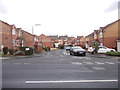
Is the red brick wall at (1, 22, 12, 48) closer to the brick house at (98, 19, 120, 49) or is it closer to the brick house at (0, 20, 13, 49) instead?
the brick house at (0, 20, 13, 49)

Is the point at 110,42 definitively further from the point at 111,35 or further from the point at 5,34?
the point at 5,34

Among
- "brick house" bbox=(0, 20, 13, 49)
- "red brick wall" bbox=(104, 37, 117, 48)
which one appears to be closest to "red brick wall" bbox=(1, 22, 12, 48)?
"brick house" bbox=(0, 20, 13, 49)

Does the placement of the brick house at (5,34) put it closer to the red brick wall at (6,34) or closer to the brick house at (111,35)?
the red brick wall at (6,34)

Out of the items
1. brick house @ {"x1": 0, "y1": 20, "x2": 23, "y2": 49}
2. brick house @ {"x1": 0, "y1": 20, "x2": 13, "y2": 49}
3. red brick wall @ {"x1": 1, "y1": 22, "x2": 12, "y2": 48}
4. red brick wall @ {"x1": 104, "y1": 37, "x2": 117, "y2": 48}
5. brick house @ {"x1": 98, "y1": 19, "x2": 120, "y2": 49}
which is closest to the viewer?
brick house @ {"x1": 0, "y1": 20, "x2": 13, "y2": 49}

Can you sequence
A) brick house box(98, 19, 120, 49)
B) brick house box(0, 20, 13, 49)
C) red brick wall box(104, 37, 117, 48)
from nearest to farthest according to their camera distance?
1. brick house box(0, 20, 13, 49)
2. brick house box(98, 19, 120, 49)
3. red brick wall box(104, 37, 117, 48)

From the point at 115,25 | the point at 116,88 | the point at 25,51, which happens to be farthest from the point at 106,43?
the point at 116,88

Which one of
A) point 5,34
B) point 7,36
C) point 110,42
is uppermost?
point 5,34

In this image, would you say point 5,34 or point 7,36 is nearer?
point 5,34

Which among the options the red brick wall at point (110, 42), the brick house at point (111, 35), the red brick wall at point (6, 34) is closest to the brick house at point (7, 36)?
the red brick wall at point (6, 34)

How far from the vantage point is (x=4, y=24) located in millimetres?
29891

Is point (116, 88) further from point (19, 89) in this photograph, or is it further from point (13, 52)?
point (13, 52)

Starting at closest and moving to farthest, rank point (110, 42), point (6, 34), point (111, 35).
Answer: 1. point (6, 34)
2. point (111, 35)
3. point (110, 42)

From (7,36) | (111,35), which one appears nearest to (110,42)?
(111,35)

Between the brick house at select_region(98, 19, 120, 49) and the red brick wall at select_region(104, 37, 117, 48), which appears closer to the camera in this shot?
the brick house at select_region(98, 19, 120, 49)
